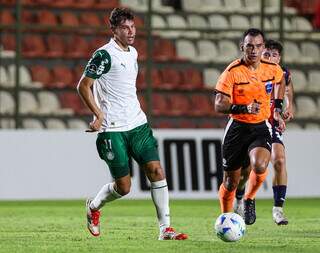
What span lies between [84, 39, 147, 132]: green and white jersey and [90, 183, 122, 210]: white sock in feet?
2.16

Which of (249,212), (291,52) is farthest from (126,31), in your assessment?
(291,52)

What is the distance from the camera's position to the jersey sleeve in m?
10.2

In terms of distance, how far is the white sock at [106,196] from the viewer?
10711 mm

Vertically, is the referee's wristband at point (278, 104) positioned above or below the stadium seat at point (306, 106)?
above

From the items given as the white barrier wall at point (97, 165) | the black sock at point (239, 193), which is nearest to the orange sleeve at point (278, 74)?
the black sock at point (239, 193)

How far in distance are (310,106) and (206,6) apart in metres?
2.99

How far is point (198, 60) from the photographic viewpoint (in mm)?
21766

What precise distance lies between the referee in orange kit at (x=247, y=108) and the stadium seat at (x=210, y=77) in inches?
380

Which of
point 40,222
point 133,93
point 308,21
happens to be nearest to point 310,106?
point 308,21

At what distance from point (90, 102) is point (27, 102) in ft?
33.7

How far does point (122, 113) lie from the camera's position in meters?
10.3

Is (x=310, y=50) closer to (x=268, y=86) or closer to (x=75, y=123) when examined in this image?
(x=75, y=123)

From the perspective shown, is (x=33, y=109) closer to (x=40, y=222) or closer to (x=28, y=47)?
(x=28, y=47)

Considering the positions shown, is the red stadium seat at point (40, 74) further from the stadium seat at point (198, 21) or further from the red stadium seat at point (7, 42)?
the stadium seat at point (198, 21)
